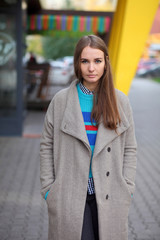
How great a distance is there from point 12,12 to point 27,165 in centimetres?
357

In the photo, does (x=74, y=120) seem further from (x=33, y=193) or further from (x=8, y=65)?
(x=8, y=65)

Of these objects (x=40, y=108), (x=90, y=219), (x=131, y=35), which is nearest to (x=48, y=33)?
(x=40, y=108)

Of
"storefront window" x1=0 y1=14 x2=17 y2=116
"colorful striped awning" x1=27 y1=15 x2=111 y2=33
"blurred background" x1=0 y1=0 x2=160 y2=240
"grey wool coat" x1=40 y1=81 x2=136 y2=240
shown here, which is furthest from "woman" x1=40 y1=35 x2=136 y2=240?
"colorful striped awning" x1=27 y1=15 x2=111 y2=33

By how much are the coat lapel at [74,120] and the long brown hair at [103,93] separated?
0.30 feet

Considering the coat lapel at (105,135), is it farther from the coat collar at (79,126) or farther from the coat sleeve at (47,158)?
the coat sleeve at (47,158)

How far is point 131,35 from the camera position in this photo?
197 inches

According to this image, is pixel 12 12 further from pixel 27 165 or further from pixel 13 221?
pixel 13 221

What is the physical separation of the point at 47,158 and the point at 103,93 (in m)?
0.53

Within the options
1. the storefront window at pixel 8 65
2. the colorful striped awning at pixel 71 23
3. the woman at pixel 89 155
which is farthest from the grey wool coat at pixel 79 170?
the colorful striped awning at pixel 71 23

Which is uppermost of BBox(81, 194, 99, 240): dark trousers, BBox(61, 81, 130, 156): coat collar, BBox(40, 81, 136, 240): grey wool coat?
BBox(61, 81, 130, 156): coat collar

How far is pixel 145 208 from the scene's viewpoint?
4.35 meters

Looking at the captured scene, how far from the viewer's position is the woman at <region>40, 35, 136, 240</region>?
2.04 m

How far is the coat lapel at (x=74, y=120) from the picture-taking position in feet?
6.65

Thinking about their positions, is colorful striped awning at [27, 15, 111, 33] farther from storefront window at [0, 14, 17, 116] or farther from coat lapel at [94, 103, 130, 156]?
coat lapel at [94, 103, 130, 156]
